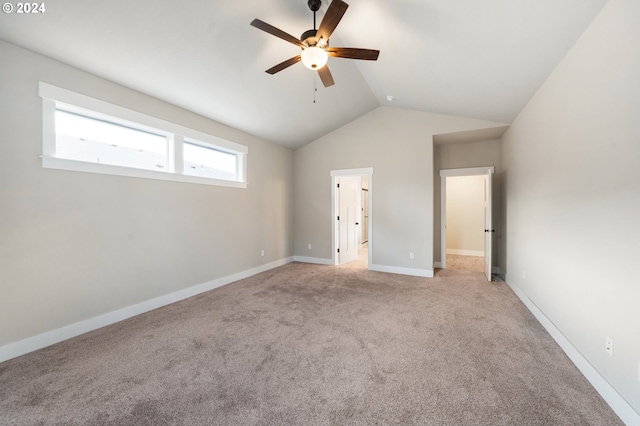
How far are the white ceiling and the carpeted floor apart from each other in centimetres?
276

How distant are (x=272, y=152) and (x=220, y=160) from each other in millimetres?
1338

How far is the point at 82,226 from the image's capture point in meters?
2.62

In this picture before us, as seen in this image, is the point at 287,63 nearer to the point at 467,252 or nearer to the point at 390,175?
the point at 390,175

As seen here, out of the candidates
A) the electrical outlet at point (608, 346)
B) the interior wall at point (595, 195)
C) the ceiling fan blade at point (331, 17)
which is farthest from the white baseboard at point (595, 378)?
the ceiling fan blade at point (331, 17)

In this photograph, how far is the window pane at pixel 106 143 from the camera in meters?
2.58

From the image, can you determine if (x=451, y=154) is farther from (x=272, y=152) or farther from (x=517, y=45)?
(x=272, y=152)

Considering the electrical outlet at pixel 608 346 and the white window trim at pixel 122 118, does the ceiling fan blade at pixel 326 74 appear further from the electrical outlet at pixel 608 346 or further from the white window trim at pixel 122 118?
the electrical outlet at pixel 608 346

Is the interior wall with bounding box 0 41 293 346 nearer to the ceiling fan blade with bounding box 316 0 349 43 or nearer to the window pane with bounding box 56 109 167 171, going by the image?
the window pane with bounding box 56 109 167 171

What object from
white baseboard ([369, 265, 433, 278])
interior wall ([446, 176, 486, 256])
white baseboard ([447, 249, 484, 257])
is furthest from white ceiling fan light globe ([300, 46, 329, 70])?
white baseboard ([447, 249, 484, 257])

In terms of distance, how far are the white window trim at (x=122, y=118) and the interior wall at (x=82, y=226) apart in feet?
0.19

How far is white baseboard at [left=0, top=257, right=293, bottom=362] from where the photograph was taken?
221cm

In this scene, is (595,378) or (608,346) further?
(595,378)

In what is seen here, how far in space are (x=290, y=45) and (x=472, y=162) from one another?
14.4 feet

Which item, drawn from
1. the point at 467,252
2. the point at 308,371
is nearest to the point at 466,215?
the point at 467,252
